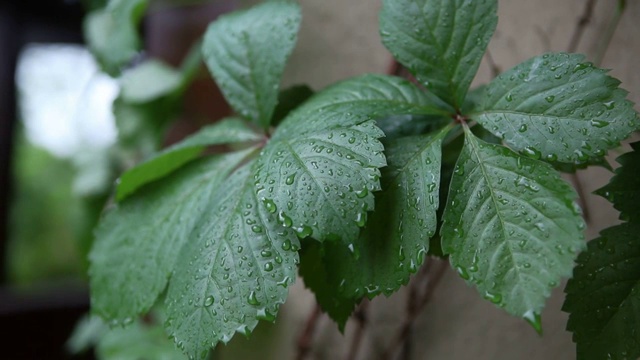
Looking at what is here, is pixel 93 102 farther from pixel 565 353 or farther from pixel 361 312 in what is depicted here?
pixel 565 353

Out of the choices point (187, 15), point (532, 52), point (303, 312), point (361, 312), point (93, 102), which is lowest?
point (93, 102)

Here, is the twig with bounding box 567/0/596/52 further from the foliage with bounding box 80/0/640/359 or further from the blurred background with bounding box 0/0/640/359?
the foliage with bounding box 80/0/640/359

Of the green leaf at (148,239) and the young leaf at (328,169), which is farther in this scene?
the green leaf at (148,239)

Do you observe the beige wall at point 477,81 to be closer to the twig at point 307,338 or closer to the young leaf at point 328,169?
the twig at point 307,338

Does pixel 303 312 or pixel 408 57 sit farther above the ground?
pixel 408 57

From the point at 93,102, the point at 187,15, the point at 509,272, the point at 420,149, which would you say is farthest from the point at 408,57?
the point at 93,102

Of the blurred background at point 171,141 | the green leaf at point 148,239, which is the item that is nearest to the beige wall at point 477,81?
the blurred background at point 171,141

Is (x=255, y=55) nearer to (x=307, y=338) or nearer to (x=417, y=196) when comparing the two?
(x=417, y=196)

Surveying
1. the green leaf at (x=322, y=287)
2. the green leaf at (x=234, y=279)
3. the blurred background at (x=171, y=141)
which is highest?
the green leaf at (x=234, y=279)
